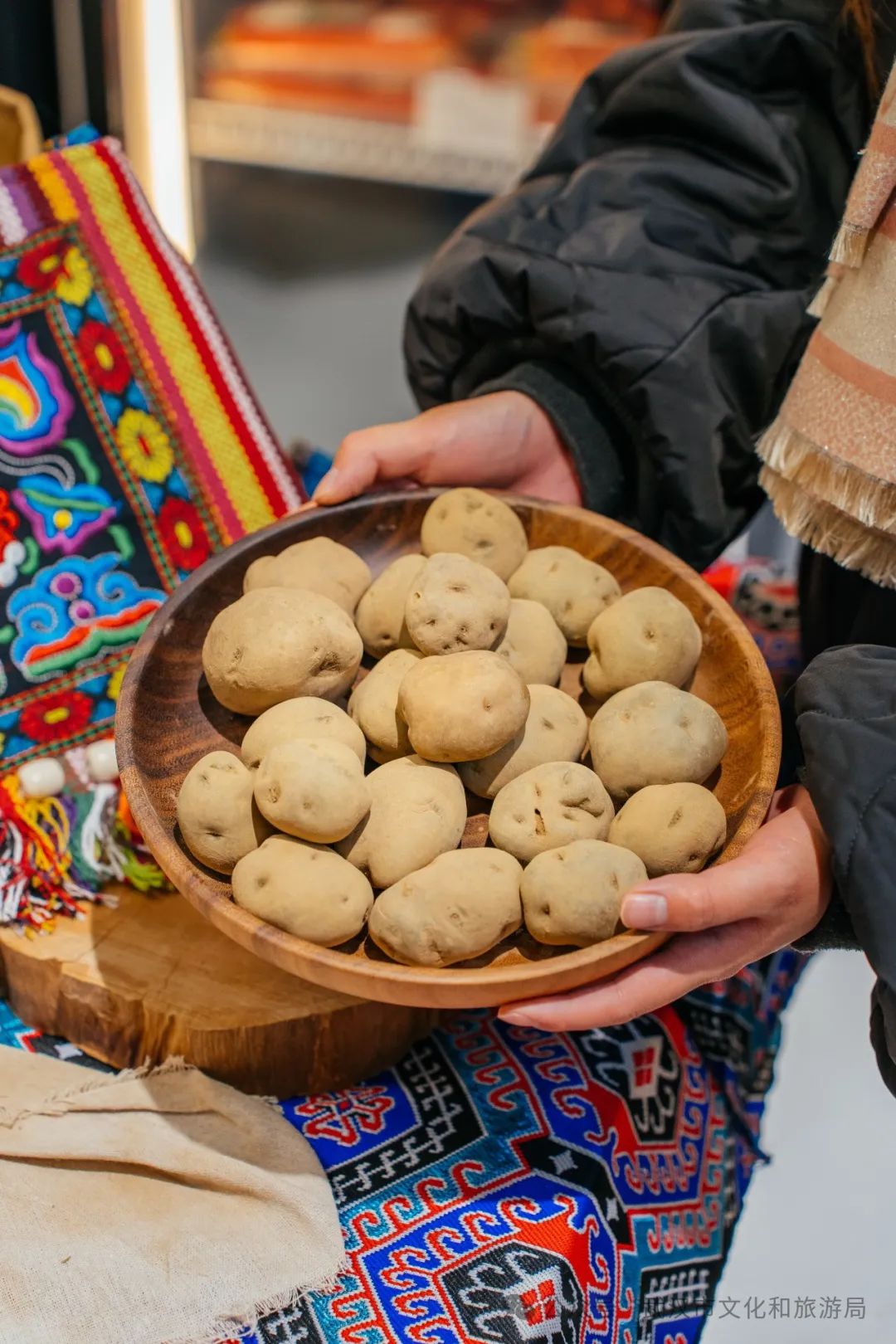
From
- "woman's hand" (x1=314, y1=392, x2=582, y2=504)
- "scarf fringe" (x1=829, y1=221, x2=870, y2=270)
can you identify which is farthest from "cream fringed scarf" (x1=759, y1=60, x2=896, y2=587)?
"woman's hand" (x1=314, y1=392, x2=582, y2=504)

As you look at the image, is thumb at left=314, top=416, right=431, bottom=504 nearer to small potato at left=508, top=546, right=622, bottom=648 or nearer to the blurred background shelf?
small potato at left=508, top=546, right=622, bottom=648

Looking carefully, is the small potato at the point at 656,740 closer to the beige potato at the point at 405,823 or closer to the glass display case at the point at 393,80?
the beige potato at the point at 405,823

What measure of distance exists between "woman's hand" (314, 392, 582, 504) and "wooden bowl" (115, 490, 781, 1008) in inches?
1.0

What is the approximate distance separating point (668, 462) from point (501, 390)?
151 mm

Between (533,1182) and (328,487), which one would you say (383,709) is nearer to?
(328,487)

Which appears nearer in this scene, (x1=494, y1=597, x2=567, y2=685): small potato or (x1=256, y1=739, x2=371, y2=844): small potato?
(x1=256, y1=739, x2=371, y2=844): small potato

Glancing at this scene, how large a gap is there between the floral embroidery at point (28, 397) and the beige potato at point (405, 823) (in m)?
0.44

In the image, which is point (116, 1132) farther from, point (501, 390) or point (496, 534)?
point (501, 390)

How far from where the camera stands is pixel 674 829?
67cm

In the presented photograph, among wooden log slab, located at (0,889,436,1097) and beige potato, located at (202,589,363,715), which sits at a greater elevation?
beige potato, located at (202,589,363,715)

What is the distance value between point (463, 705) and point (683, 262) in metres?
0.48

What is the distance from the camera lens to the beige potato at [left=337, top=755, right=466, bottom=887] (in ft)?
2.25

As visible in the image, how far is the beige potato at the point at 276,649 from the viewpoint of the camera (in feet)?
2.37

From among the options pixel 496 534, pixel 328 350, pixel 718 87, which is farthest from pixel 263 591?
pixel 328 350
